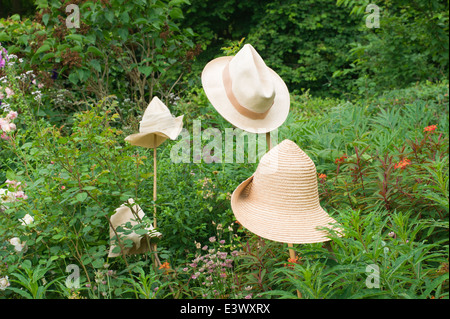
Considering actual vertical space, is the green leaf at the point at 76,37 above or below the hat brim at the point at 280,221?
above

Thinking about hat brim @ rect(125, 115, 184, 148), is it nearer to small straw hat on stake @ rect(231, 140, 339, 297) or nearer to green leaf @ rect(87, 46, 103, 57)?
small straw hat on stake @ rect(231, 140, 339, 297)

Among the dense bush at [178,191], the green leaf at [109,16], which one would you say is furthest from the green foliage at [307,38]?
the green leaf at [109,16]

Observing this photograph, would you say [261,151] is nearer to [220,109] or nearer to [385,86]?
[220,109]

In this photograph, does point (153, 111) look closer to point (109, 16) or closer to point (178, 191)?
point (178, 191)

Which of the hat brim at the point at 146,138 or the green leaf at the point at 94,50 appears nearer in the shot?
the hat brim at the point at 146,138

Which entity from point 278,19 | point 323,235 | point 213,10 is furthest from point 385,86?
point 323,235

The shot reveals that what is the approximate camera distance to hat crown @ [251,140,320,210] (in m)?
1.77

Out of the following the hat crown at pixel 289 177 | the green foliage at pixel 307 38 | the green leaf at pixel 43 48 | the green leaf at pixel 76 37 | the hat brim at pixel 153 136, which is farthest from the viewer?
the green foliage at pixel 307 38

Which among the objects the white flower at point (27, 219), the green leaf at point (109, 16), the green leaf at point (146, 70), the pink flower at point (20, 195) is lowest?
the white flower at point (27, 219)

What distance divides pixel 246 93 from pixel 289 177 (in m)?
0.57

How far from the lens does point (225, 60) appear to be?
2.49m

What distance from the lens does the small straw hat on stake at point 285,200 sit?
1710mm

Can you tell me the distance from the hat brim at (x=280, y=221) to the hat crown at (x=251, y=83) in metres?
0.52

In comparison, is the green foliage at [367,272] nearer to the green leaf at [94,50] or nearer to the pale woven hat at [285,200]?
the pale woven hat at [285,200]
